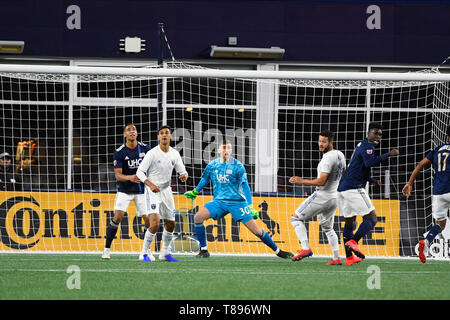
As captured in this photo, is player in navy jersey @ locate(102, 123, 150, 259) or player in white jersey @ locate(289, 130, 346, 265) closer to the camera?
player in white jersey @ locate(289, 130, 346, 265)

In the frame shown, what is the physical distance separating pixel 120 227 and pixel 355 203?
17.2 ft

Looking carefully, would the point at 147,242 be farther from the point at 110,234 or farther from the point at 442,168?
the point at 442,168

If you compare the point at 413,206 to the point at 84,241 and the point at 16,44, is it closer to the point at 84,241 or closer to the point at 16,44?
the point at 84,241

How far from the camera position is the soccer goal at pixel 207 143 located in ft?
47.9

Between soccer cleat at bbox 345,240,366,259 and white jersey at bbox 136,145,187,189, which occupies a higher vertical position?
white jersey at bbox 136,145,187,189

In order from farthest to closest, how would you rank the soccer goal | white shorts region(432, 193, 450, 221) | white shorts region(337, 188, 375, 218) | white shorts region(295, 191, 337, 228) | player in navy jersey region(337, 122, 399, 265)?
1. the soccer goal
2. white shorts region(432, 193, 450, 221)
3. white shorts region(295, 191, 337, 228)
4. white shorts region(337, 188, 375, 218)
5. player in navy jersey region(337, 122, 399, 265)

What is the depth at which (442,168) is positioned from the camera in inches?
458

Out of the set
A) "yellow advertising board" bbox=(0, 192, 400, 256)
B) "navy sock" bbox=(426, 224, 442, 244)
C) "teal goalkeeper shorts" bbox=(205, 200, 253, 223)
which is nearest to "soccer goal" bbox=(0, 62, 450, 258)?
"yellow advertising board" bbox=(0, 192, 400, 256)

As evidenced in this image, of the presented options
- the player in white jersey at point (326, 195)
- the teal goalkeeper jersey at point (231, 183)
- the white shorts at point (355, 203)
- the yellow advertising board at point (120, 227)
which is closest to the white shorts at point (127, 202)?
the teal goalkeeper jersey at point (231, 183)

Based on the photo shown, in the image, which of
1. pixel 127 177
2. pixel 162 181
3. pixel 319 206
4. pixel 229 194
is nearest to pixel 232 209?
pixel 229 194

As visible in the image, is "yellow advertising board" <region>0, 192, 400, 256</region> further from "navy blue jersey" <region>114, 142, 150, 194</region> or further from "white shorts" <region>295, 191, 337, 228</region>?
"white shorts" <region>295, 191, 337, 228</region>

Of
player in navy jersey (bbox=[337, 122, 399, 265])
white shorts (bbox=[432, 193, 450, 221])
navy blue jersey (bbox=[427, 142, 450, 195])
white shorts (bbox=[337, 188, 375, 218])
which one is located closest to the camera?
player in navy jersey (bbox=[337, 122, 399, 265])

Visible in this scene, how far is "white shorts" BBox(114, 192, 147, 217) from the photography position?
12503mm

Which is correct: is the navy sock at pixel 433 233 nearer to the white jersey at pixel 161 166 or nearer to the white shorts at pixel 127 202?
the white jersey at pixel 161 166
